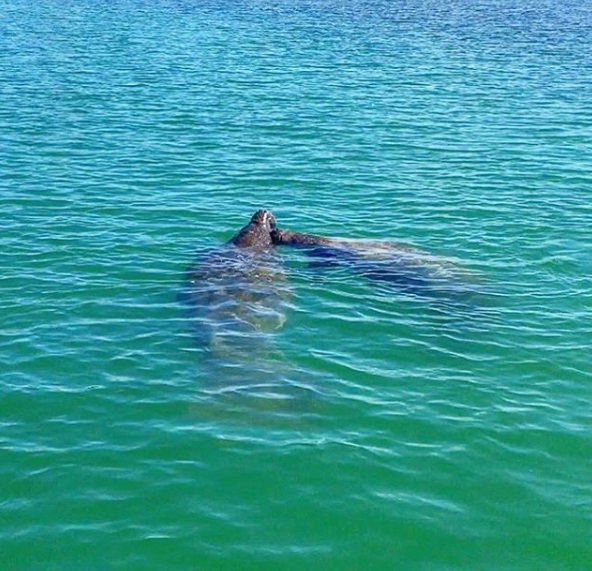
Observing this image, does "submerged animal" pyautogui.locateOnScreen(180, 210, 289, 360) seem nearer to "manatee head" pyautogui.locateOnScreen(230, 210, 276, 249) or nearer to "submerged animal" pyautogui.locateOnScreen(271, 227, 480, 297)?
"manatee head" pyautogui.locateOnScreen(230, 210, 276, 249)

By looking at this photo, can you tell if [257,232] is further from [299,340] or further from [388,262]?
[299,340]

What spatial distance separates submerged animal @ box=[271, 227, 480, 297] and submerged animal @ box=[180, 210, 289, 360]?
35.2 inches

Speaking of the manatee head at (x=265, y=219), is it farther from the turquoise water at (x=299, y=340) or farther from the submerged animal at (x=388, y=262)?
the turquoise water at (x=299, y=340)

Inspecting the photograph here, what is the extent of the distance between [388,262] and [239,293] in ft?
14.0

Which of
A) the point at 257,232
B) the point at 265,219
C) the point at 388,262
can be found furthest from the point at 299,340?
the point at 265,219

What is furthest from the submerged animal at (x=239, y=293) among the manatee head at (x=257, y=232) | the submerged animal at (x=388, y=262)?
the submerged animal at (x=388, y=262)

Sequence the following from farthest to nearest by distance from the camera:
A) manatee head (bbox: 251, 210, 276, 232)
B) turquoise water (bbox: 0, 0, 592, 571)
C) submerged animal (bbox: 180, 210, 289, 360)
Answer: manatee head (bbox: 251, 210, 276, 232) < submerged animal (bbox: 180, 210, 289, 360) < turquoise water (bbox: 0, 0, 592, 571)

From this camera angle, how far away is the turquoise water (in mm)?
15062

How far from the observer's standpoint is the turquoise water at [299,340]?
15062 millimetres

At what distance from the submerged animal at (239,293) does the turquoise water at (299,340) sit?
0.33 m

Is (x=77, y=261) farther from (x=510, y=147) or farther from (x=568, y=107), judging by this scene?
(x=568, y=107)

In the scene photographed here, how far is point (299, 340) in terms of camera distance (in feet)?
69.8

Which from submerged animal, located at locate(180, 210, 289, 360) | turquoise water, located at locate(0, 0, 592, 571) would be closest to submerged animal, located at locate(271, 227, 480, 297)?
turquoise water, located at locate(0, 0, 592, 571)

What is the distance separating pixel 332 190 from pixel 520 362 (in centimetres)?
1287
